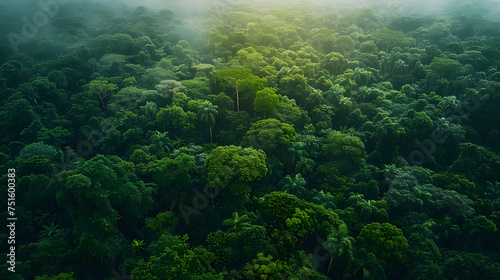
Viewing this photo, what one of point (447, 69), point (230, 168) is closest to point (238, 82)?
point (230, 168)

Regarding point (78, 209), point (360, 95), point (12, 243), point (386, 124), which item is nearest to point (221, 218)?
point (78, 209)

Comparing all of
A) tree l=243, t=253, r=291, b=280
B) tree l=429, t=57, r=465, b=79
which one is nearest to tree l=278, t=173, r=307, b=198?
tree l=243, t=253, r=291, b=280

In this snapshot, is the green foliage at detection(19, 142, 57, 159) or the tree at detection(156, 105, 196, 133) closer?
the green foliage at detection(19, 142, 57, 159)

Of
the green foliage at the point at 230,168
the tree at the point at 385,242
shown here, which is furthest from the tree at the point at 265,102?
the tree at the point at 385,242

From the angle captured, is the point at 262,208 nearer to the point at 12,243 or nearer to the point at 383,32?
the point at 12,243

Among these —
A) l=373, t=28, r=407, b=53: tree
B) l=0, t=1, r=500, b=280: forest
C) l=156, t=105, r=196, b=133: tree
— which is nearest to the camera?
l=0, t=1, r=500, b=280: forest

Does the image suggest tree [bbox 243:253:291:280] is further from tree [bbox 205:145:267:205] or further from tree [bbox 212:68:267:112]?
tree [bbox 212:68:267:112]
